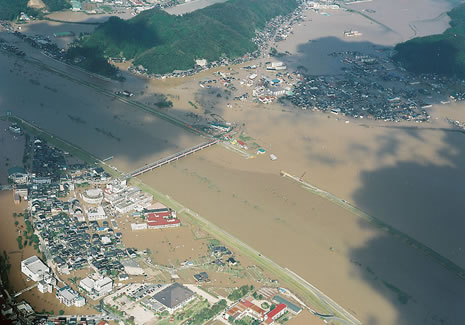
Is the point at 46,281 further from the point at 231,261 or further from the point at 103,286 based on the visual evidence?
the point at 231,261

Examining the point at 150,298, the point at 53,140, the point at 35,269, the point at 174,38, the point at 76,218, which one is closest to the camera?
the point at 150,298

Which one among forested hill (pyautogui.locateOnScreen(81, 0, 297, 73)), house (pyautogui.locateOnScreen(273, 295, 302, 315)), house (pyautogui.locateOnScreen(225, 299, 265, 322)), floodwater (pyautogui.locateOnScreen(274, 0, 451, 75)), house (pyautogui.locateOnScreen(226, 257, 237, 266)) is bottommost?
house (pyautogui.locateOnScreen(273, 295, 302, 315))

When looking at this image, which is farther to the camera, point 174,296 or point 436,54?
point 436,54

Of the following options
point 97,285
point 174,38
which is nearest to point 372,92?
point 174,38

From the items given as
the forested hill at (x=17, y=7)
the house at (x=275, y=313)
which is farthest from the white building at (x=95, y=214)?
the forested hill at (x=17, y=7)

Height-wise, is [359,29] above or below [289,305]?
above

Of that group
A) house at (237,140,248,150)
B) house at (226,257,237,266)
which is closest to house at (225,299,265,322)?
house at (226,257,237,266)

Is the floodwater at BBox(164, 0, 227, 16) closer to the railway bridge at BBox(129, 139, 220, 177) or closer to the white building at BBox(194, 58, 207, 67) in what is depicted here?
the white building at BBox(194, 58, 207, 67)
